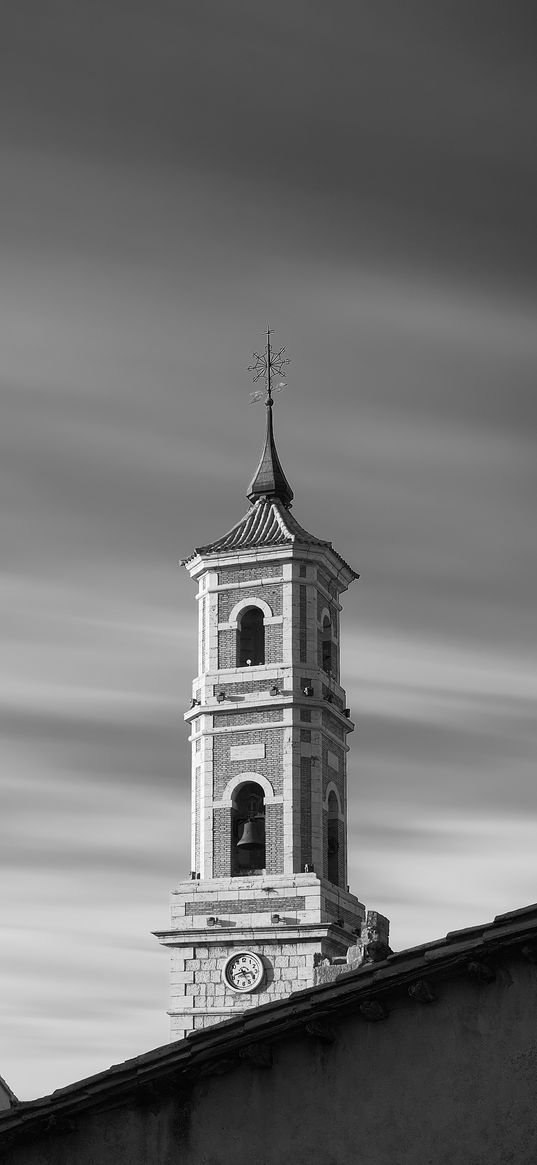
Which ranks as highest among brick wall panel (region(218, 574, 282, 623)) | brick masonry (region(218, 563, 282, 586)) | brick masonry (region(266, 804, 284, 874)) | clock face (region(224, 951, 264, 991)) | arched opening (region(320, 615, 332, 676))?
brick masonry (region(218, 563, 282, 586))

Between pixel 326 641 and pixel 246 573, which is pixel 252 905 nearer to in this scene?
pixel 326 641

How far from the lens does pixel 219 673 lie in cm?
5106

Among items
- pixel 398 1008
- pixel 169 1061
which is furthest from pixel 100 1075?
pixel 398 1008

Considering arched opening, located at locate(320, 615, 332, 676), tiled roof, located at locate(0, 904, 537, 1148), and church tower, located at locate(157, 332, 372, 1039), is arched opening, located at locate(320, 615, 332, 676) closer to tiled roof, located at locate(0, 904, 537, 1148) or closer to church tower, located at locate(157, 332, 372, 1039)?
church tower, located at locate(157, 332, 372, 1039)

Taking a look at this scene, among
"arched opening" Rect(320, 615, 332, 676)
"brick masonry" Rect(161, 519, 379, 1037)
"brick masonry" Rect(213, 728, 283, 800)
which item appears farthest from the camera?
"arched opening" Rect(320, 615, 332, 676)

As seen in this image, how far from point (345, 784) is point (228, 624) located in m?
6.02

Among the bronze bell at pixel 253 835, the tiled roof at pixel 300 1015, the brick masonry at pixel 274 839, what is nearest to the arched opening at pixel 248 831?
the bronze bell at pixel 253 835

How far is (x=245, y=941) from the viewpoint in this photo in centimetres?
4744

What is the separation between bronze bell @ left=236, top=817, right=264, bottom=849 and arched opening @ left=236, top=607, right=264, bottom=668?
5.12 metres

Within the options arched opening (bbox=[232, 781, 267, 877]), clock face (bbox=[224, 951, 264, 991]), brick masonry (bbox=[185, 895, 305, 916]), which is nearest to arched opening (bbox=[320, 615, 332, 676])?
arched opening (bbox=[232, 781, 267, 877])

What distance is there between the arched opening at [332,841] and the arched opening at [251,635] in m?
4.74

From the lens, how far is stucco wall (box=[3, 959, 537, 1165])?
1191 centimetres

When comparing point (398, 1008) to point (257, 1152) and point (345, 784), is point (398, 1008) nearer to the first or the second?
point (257, 1152)

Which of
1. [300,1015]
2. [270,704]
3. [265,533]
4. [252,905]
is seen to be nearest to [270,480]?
[265,533]
